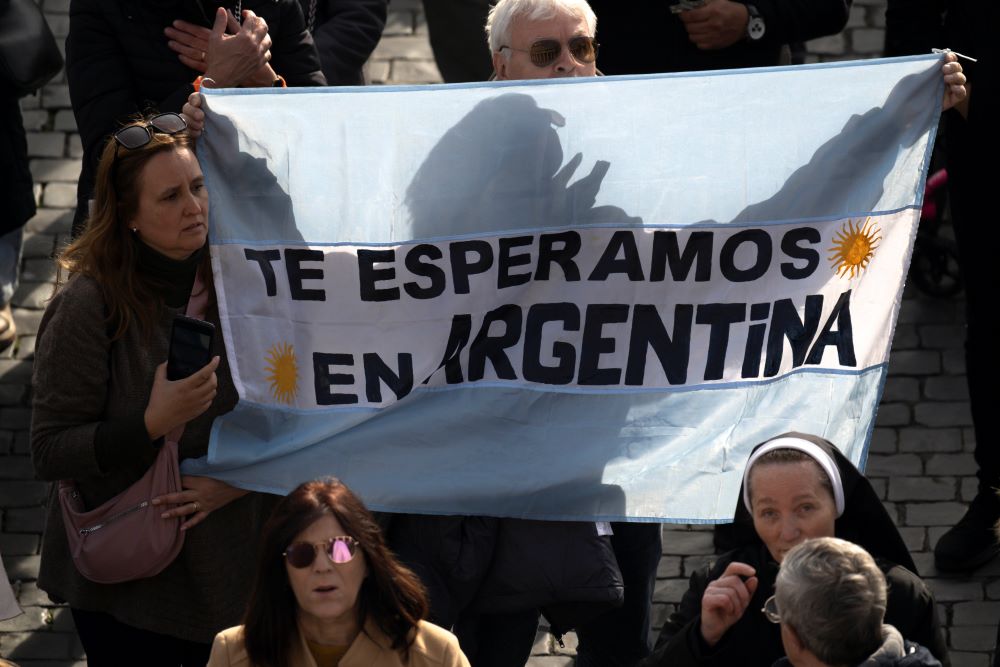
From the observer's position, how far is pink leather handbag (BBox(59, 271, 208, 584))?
4852 mm

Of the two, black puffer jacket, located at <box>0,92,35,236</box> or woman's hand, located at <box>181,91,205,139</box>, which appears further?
black puffer jacket, located at <box>0,92,35,236</box>

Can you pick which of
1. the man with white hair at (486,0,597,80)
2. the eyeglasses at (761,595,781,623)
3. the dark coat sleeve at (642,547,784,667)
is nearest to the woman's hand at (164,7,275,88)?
the man with white hair at (486,0,597,80)

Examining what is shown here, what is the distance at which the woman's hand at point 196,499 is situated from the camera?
4910mm

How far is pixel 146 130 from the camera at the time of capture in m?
4.92

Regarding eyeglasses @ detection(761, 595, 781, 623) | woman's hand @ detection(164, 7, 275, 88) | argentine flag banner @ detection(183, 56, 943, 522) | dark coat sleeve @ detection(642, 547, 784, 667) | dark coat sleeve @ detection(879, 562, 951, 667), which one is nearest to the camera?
eyeglasses @ detection(761, 595, 781, 623)

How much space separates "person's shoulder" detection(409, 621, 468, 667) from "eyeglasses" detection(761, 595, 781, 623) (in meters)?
0.82

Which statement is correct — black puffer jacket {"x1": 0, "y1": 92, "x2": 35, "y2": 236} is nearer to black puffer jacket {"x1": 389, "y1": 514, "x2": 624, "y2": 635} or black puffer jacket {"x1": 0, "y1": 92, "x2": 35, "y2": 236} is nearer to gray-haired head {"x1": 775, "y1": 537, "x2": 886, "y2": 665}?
black puffer jacket {"x1": 389, "y1": 514, "x2": 624, "y2": 635}

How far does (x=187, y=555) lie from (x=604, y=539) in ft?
4.07

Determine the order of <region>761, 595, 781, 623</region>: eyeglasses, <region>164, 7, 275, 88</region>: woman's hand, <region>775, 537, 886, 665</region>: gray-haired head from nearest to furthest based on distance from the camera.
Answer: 1. <region>775, 537, 886, 665</region>: gray-haired head
2. <region>761, 595, 781, 623</region>: eyeglasses
3. <region>164, 7, 275, 88</region>: woman's hand

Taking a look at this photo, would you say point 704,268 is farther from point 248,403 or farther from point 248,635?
point 248,635

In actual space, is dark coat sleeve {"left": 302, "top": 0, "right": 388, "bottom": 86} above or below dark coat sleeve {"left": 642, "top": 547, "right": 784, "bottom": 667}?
above

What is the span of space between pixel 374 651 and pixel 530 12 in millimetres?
2063

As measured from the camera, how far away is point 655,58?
260 inches

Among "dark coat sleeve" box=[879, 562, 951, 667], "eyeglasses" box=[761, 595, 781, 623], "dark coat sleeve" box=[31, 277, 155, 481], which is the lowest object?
"dark coat sleeve" box=[879, 562, 951, 667]
